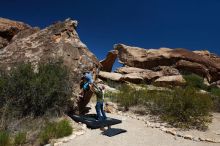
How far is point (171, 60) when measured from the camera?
33.0 meters

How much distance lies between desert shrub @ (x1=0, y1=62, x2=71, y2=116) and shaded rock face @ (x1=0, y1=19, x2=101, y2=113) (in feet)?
1.71

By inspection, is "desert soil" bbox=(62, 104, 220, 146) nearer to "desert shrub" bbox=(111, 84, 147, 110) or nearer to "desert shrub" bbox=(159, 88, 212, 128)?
"desert shrub" bbox=(159, 88, 212, 128)

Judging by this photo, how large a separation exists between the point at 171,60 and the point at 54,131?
26954mm

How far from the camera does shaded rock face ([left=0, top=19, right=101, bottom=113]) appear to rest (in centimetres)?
1006

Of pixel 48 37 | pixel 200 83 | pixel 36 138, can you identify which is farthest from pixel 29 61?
pixel 200 83

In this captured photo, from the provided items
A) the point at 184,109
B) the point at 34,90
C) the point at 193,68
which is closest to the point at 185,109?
the point at 184,109

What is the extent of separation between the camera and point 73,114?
31.4ft

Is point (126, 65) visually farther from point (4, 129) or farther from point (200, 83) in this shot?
point (4, 129)

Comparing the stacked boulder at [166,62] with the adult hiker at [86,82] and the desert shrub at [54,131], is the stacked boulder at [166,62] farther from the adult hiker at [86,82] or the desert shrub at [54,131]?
the desert shrub at [54,131]

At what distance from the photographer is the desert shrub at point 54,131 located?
7029 millimetres

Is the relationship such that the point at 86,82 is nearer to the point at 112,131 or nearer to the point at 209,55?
the point at 112,131

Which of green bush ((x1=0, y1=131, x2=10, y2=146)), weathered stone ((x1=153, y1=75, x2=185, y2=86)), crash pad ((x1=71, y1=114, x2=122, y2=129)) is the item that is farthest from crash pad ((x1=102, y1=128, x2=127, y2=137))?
weathered stone ((x1=153, y1=75, x2=185, y2=86))

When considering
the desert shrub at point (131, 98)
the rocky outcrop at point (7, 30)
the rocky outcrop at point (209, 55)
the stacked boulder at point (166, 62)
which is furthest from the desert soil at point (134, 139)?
the rocky outcrop at point (209, 55)

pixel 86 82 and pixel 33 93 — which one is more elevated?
pixel 86 82
